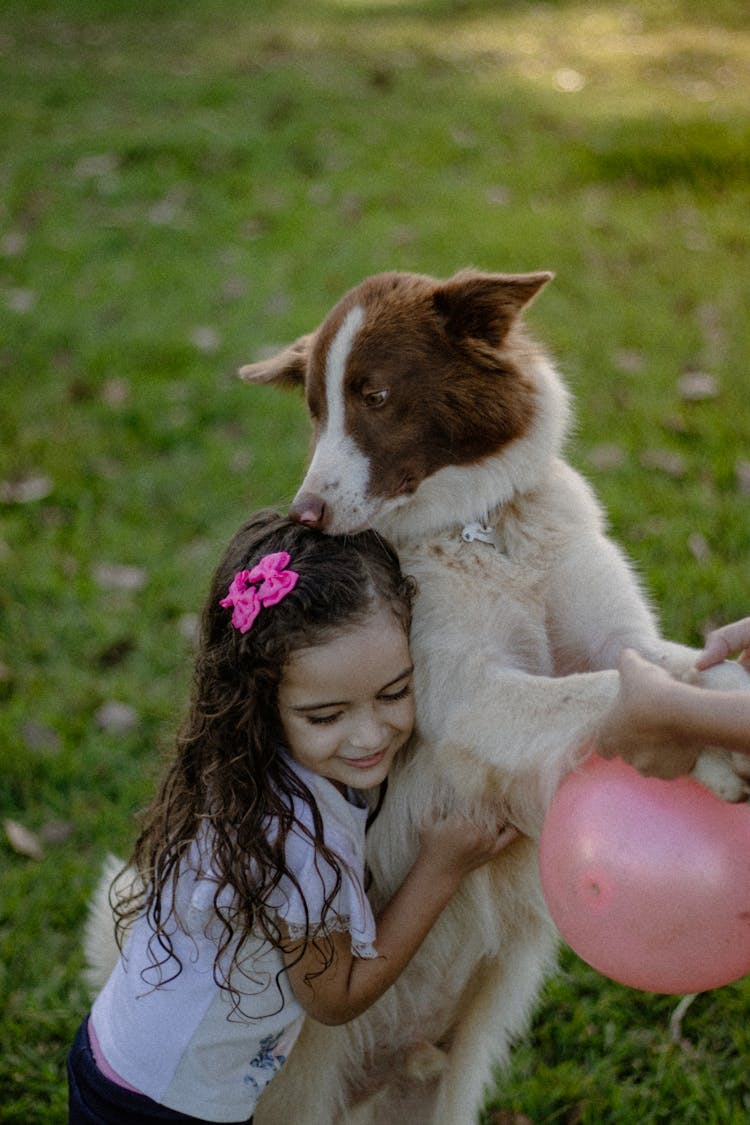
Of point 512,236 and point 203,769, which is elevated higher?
point 203,769

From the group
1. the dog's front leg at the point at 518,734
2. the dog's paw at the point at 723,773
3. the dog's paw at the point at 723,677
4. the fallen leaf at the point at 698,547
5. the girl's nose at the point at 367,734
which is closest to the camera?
the dog's paw at the point at 723,773

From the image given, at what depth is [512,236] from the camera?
273 inches

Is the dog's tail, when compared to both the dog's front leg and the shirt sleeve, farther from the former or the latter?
the dog's front leg

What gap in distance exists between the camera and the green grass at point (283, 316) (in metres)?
3.38

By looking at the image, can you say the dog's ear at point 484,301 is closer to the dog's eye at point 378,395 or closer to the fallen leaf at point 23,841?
the dog's eye at point 378,395

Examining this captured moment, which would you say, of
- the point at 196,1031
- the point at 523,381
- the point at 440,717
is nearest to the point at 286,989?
the point at 196,1031

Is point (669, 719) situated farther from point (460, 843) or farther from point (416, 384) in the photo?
point (416, 384)

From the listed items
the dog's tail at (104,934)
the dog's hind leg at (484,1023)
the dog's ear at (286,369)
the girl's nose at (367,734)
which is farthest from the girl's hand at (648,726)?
the dog's tail at (104,934)

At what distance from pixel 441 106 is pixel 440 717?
809 centimetres

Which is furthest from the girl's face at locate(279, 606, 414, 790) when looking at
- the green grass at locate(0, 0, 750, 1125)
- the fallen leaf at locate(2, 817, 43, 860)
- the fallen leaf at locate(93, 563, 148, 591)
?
the fallen leaf at locate(93, 563, 148, 591)

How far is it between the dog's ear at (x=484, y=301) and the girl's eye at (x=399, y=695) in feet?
2.90

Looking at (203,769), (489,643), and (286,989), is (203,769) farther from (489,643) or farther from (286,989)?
(489,643)

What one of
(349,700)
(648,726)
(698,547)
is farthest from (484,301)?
(698,547)

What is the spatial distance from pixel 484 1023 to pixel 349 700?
105cm
